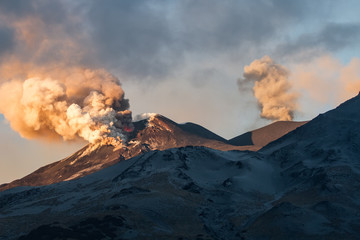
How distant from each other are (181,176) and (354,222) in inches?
2399

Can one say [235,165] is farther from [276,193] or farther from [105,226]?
[105,226]

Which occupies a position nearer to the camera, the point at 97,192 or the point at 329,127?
the point at 97,192

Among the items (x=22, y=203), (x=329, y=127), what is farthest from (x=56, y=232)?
(x=329, y=127)

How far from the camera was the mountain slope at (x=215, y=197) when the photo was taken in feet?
355

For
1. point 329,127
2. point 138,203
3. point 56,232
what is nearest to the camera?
point 56,232

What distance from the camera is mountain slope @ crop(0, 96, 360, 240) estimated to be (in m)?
108

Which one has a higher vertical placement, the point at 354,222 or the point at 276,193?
the point at 276,193

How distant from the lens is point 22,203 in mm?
153625

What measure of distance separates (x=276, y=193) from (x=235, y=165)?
25101mm

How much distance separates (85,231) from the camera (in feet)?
342

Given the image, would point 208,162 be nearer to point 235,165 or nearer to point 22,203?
point 235,165

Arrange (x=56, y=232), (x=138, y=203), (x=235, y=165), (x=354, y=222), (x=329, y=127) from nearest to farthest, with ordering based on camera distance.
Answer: (x=56, y=232) < (x=354, y=222) < (x=138, y=203) < (x=235, y=165) < (x=329, y=127)

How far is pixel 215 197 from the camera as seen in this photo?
139750mm

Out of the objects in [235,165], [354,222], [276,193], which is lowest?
[354,222]
